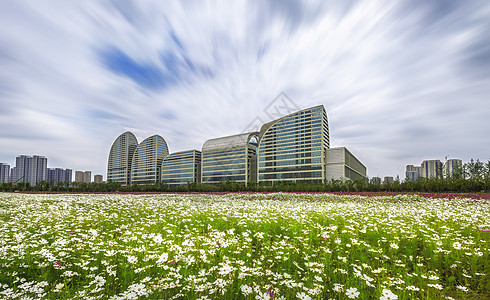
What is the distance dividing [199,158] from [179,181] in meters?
18.3

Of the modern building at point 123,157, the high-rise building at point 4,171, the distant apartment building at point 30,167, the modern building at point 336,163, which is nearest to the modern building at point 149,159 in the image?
the modern building at point 123,157

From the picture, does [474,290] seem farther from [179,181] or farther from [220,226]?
[179,181]

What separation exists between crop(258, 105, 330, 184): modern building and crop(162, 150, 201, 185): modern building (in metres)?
44.7

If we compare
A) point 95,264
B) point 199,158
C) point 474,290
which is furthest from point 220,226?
point 199,158

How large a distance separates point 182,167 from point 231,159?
37.8m

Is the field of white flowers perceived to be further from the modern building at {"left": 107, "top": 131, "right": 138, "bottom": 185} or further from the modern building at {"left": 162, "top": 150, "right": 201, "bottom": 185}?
the modern building at {"left": 107, "top": 131, "right": 138, "bottom": 185}

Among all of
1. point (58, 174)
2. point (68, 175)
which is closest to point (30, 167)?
point (58, 174)

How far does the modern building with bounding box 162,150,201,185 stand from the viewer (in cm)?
14200

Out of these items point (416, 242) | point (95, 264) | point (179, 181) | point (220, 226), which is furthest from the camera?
point (179, 181)

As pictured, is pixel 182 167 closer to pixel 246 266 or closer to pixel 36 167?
pixel 36 167

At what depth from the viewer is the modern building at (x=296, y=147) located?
100562 millimetres

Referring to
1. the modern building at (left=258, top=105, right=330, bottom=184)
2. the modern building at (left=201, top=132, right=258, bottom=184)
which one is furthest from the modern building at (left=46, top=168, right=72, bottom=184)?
the modern building at (left=258, top=105, right=330, bottom=184)

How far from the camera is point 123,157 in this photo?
19325 cm

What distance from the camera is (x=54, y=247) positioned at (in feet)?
16.2
